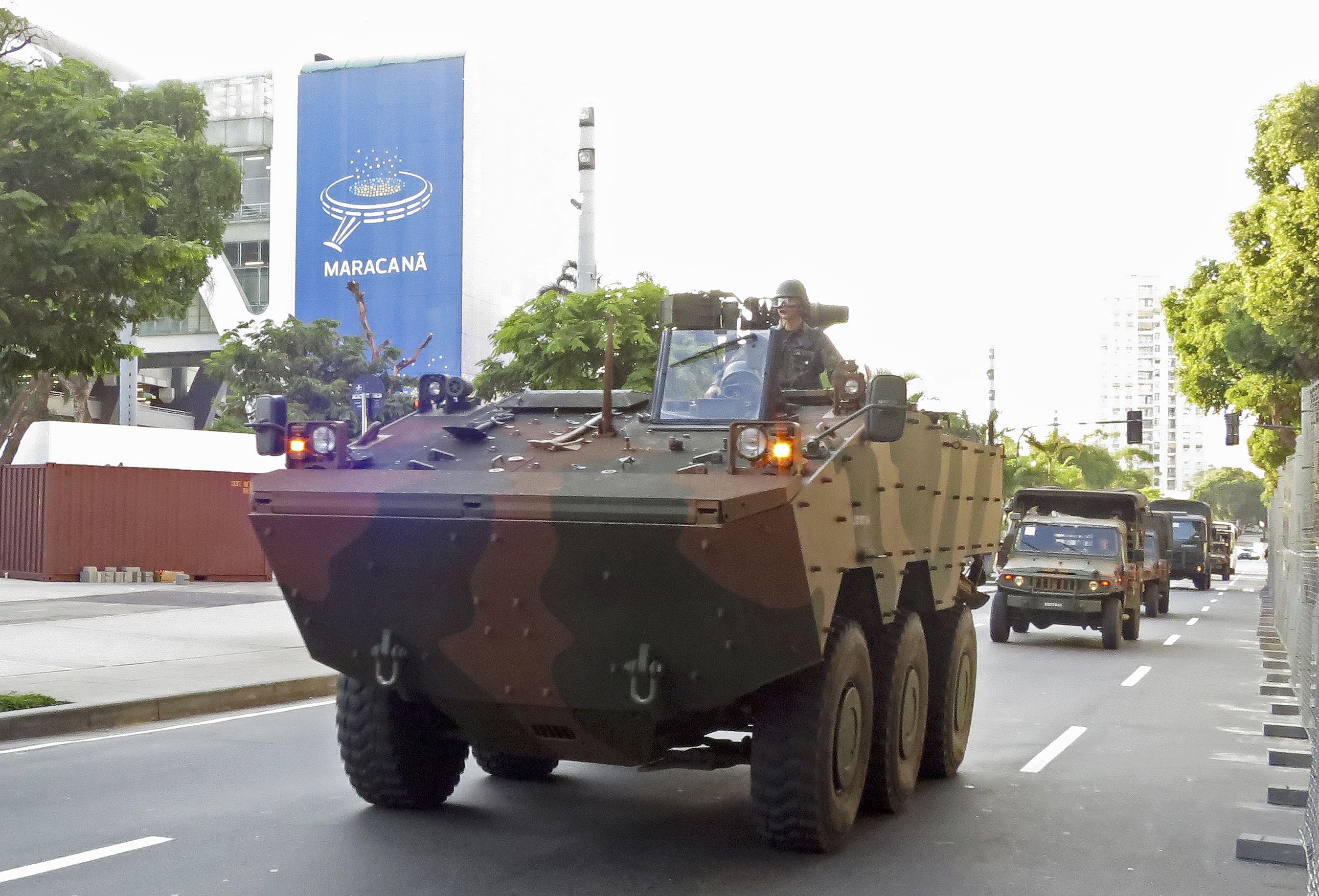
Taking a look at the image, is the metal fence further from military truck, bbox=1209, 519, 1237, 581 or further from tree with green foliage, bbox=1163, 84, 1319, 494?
military truck, bbox=1209, 519, 1237, 581

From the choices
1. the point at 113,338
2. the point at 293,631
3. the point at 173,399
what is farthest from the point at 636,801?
the point at 173,399

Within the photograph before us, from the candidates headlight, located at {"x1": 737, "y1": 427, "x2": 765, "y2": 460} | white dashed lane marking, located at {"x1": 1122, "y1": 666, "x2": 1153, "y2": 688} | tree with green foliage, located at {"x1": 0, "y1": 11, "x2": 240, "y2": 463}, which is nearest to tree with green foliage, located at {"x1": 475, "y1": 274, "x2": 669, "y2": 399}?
white dashed lane marking, located at {"x1": 1122, "y1": 666, "x2": 1153, "y2": 688}

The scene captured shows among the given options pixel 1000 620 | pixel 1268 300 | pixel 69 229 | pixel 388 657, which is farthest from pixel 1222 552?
pixel 388 657

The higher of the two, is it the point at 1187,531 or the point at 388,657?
the point at 388,657

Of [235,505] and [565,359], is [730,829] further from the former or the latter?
[235,505]

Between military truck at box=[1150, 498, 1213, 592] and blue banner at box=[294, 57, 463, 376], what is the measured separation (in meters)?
26.7

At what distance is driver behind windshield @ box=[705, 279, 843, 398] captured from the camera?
26.1ft

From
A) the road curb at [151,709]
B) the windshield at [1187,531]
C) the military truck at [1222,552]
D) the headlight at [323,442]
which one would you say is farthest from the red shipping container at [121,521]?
the military truck at [1222,552]

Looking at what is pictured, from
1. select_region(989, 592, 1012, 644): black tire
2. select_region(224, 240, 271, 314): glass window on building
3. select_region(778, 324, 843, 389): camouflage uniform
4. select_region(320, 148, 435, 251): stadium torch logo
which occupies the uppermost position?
select_region(320, 148, 435, 251): stadium torch logo

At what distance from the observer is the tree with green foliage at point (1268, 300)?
94.3 feet

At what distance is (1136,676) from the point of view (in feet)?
55.0

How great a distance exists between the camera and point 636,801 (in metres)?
8.37

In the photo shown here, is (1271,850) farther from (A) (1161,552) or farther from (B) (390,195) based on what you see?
(B) (390,195)

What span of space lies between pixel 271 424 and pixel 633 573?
208 centimetres
